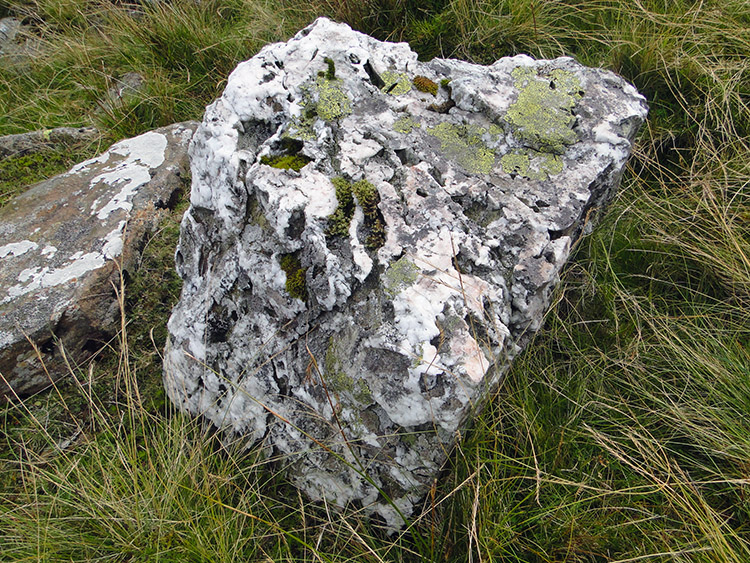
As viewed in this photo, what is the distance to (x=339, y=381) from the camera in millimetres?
2242

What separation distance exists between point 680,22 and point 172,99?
4.56m

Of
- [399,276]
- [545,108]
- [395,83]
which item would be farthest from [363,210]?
[545,108]

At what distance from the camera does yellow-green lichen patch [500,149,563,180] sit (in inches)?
104

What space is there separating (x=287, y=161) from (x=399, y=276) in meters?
0.86

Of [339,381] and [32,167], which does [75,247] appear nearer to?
[32,167]

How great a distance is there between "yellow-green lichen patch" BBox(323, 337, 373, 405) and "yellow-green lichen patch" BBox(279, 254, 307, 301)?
267mm

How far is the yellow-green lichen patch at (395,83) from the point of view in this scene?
2.86 meters

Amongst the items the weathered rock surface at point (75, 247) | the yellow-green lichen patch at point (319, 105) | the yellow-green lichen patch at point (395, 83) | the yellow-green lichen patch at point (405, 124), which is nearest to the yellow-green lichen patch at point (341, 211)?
the yellow-green lichen patch at point (319, 105)

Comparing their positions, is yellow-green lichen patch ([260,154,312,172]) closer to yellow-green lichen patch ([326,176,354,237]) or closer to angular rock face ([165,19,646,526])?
angular rock face ([165,19,646,526])

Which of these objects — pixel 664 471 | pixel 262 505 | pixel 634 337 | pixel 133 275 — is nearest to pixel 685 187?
pixel 634 337

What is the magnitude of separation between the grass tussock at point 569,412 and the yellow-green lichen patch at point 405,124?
1.37 metres

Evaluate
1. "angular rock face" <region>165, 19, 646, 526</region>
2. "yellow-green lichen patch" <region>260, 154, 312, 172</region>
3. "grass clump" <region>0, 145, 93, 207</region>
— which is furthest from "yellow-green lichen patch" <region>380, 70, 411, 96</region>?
"grass clump" <region>0, 145, 93, 207</region>

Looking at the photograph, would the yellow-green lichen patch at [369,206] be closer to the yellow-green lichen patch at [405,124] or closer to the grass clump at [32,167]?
the yellow-green lichen patch at [405,124]

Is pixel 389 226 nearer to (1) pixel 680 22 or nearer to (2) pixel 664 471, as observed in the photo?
(2) pixel 664 471
